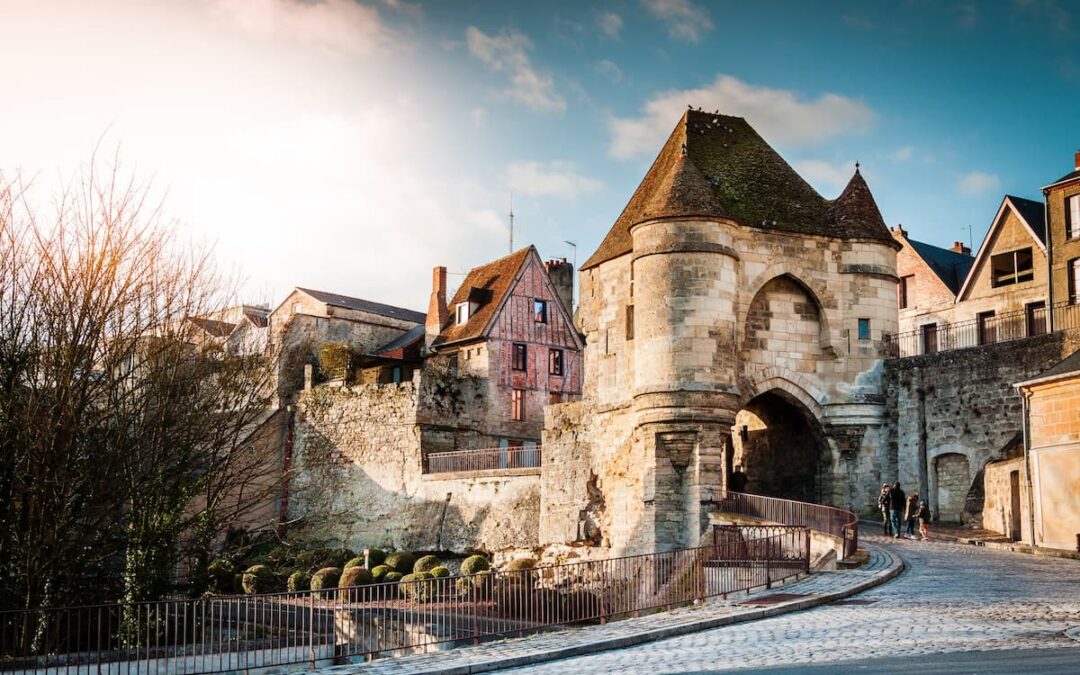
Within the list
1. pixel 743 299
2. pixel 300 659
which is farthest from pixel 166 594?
pixel 743 299

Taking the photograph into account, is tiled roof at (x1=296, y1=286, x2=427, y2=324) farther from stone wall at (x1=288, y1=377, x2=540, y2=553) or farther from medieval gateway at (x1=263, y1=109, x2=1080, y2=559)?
medieval gateway at (x1=263, y1=109, x2=1080, y2=559)

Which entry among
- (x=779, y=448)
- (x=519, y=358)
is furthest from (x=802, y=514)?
(x=519, y=358)

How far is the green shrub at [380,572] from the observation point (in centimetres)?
3662

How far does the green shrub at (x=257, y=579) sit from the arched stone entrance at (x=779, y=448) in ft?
47.0

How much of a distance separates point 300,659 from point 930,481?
59.7 feet

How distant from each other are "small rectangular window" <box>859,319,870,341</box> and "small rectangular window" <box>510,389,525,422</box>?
1750 cm

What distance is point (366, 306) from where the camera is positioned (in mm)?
54375

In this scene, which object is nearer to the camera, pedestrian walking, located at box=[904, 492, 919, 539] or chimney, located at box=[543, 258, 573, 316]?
pedestrian walking, located at box=[904, 492, 919, 539]

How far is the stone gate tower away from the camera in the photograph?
2847 centimetres

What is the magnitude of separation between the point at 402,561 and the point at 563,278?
17.4 metres

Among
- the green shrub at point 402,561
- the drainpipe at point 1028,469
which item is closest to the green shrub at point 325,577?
the green shrub at point 402,561

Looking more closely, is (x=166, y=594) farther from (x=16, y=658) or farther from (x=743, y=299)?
(x=743, y=299)

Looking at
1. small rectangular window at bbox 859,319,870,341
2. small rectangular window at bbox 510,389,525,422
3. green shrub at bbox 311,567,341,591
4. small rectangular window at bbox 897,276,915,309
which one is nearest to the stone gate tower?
small rectangular window at bbox 859,319,870,341

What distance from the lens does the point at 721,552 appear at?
19.7 meters
